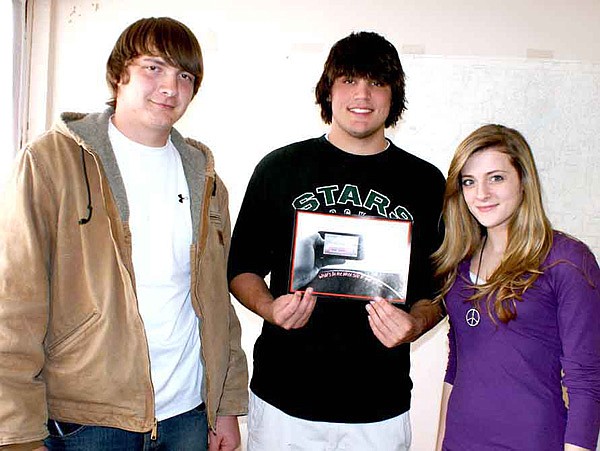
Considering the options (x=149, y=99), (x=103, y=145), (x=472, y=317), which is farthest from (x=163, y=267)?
(x=472, y=317)

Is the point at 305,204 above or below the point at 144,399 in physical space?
above

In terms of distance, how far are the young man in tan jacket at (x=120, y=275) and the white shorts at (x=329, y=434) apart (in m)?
0.23

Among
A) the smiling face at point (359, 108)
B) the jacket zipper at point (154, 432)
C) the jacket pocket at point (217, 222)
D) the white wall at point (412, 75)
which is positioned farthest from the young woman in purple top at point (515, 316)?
the white wall at point (412, 75)

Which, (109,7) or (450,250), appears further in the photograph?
(109,7)

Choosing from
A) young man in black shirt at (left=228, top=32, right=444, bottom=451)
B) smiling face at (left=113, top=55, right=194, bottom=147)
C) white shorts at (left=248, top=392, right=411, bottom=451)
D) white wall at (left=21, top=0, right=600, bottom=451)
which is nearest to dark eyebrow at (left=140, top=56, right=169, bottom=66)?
smiling face at (left=113, top=55, right=194, bottom=147)

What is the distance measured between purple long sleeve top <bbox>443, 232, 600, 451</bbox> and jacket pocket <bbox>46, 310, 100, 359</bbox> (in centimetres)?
107

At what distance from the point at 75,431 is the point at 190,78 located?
3.39 feet

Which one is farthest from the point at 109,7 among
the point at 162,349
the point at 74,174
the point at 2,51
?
the point at 162,349

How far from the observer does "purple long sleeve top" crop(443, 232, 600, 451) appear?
1.61 metres

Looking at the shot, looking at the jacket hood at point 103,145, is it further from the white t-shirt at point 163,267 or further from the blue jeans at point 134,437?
the blue jeans at point 134,437

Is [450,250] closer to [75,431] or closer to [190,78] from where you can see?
[190,78]

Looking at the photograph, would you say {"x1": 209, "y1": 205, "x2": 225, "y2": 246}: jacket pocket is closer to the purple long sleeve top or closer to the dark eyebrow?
the dark eyebrow

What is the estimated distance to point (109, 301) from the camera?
154 centimetres

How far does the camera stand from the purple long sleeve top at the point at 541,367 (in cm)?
161
